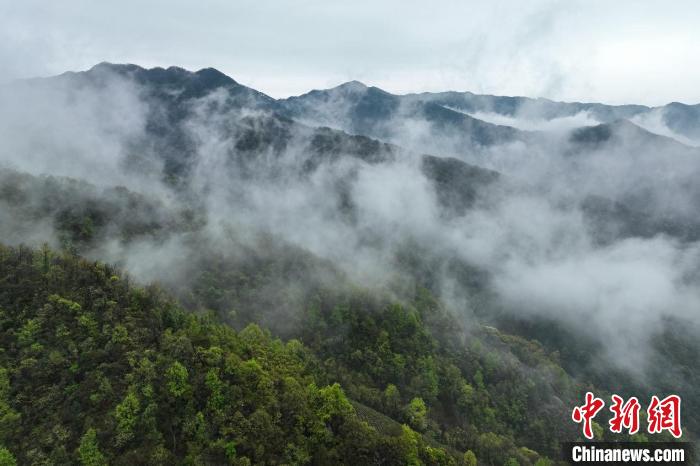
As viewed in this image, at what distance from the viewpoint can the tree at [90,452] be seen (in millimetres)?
72562

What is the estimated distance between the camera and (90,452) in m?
73.1

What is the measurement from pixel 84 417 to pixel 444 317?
5911 inches

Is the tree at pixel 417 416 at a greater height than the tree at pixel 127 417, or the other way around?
the tree at pixel 127 417

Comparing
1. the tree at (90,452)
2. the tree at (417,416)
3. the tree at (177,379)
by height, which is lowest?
the tree at (417,416)

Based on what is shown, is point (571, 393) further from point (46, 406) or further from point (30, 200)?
point (30, 200)

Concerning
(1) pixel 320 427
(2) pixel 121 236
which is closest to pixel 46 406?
(1) pixel 320 427

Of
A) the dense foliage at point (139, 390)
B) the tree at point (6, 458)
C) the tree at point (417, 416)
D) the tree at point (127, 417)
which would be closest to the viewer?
the tree at point (6, 458)

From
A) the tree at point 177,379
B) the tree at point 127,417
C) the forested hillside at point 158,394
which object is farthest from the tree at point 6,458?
the tree at point 177,379

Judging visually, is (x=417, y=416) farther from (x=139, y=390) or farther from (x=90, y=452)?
(x=90, y=452)

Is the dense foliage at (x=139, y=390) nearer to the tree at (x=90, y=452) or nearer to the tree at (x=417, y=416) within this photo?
the tree at (x=90, y=452)

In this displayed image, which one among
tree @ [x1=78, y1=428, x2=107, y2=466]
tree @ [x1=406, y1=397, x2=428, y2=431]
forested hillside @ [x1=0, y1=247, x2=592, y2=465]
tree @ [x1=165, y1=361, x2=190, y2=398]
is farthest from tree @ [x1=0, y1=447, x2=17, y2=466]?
tree @ [x1=406, y1=397, x2=428, y2=431]

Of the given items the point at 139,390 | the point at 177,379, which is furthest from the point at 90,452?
the point at 177,379

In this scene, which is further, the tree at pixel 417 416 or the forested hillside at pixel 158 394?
→ the tree at pixel 417 416

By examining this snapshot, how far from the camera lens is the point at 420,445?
100 m
